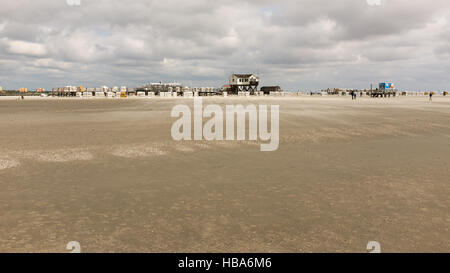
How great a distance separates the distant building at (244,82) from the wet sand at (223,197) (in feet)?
326

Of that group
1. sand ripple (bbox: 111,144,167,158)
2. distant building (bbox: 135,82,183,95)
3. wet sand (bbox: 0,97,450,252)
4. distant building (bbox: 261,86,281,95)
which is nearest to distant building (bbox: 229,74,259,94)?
distant building (bbox: 261,86,281,95)

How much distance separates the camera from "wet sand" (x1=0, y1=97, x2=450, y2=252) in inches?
166

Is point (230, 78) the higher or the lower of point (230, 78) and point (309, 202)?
the higher

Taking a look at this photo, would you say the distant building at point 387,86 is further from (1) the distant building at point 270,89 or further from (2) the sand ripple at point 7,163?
(2) the sand ripple at point 7,163

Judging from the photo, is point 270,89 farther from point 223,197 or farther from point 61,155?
point 223,197

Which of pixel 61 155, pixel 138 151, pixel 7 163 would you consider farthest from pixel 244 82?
pixel 7 163

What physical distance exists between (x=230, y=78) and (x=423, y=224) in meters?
112

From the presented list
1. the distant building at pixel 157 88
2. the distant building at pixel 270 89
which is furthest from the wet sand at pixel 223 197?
the distant building at pixel 270 89

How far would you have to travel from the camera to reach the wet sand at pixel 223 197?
13.8ft

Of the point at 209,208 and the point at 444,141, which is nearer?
the point at 209,208

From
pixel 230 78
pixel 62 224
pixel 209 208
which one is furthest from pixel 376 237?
pixel 230 78

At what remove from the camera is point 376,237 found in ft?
14.0
